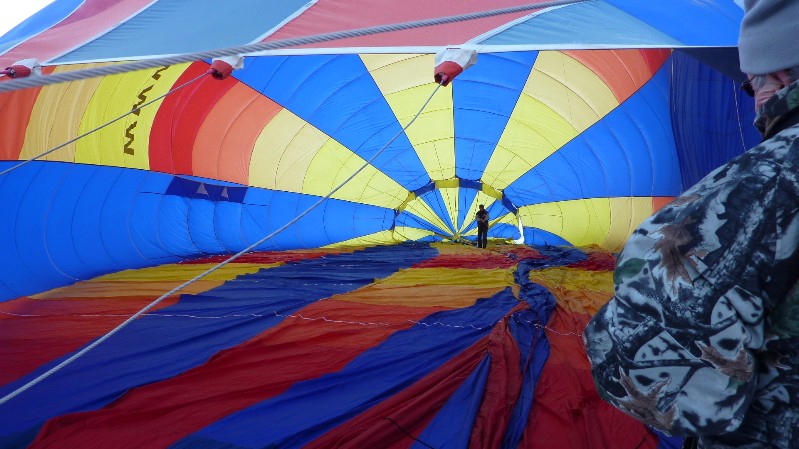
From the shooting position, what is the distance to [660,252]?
608 millimetres

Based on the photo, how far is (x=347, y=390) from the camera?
191 centimetres

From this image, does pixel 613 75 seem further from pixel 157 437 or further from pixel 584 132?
pixel 157 437

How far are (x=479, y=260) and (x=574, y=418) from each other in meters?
4.08

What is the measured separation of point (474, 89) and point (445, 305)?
3.40 m

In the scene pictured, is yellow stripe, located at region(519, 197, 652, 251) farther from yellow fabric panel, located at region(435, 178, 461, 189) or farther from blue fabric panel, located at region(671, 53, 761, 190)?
blue fabric panel, located at region(671, 53, 761, 190)

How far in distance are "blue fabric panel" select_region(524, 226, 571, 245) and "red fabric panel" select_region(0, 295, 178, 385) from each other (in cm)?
611

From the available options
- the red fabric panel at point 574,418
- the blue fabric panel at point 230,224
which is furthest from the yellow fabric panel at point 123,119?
the red fabric panel at point 574,418

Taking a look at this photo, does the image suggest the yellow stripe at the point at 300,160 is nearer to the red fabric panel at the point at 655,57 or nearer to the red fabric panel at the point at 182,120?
the red fabric panel at the point at 182,120

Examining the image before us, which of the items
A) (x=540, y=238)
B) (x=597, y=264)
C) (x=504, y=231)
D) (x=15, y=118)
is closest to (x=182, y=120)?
(x=15, y=118)

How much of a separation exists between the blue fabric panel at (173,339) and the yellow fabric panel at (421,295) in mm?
231

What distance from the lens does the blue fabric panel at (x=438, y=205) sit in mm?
9078

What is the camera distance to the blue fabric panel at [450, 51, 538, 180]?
5316mm

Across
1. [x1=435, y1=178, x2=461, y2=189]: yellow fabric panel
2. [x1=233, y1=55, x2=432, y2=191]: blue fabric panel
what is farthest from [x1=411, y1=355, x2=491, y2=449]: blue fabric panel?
[x1=435, y1=178, x2=461, y2=189]: yellow fabric panel

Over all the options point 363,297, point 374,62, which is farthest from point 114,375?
point 374,62
